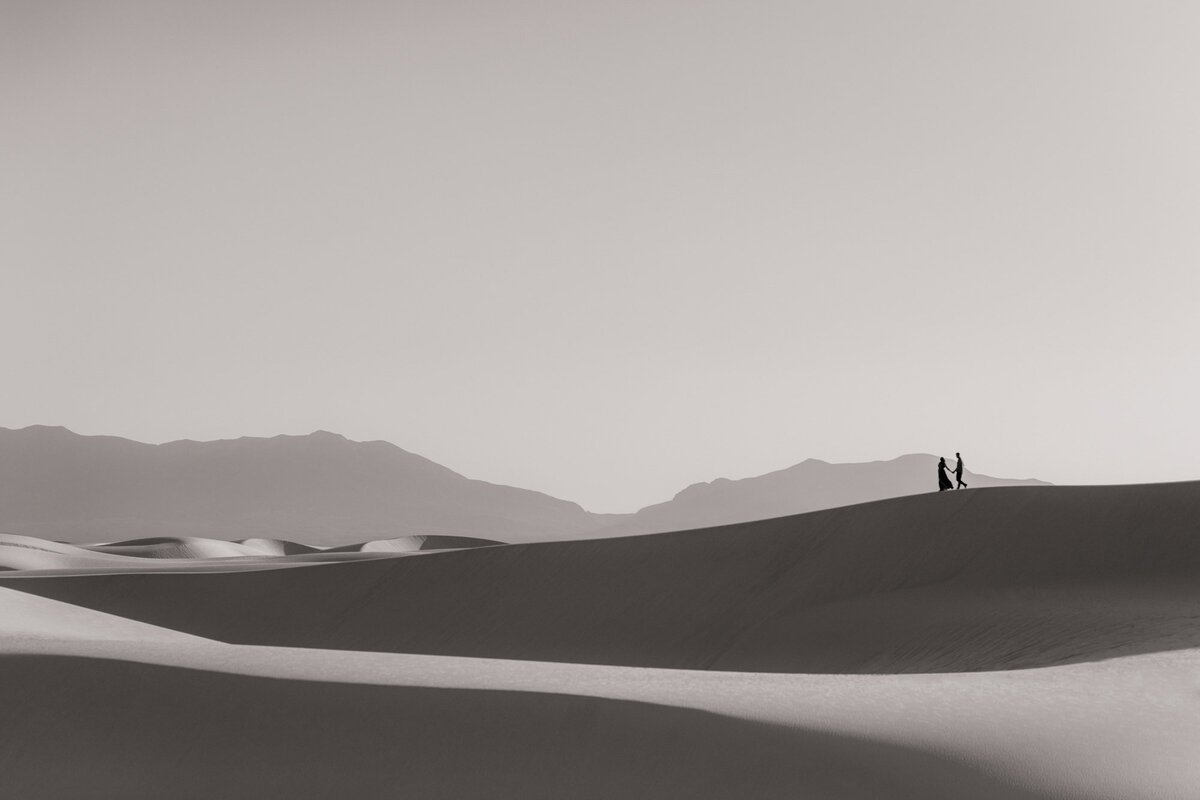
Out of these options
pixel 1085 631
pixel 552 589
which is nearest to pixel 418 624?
pixel 552 589

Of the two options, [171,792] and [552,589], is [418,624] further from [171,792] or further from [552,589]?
[171,792]

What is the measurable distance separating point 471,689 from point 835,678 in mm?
2804

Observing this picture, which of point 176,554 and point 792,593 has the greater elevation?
point 176,554

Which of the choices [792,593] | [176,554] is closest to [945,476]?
[792,593]

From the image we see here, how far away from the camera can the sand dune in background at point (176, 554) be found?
2992cm

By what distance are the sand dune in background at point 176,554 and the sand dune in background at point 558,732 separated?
752 inches

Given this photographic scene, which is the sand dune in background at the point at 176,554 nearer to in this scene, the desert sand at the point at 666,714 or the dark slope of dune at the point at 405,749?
the desert sand at the point at 666,714

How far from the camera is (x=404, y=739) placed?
24.4 ft

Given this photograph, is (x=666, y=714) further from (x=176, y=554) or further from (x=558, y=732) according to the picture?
(x=176, y=554)

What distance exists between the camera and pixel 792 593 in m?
19.0

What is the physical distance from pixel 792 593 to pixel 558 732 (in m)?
12.1

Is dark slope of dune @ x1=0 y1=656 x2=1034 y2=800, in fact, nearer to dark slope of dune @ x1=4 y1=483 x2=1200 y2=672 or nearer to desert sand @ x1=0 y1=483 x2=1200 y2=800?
desert sand @ x1=0 y1=483 x2=1200 y2=800

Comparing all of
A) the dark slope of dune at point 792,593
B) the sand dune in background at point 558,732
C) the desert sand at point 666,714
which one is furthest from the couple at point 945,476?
the sand dune in background at point 558,732

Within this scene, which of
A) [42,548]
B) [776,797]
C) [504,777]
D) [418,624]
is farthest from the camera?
[42,548]
